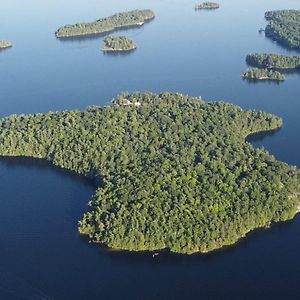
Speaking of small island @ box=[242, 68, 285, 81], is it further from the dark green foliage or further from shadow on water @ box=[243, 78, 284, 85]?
the dark green foliage

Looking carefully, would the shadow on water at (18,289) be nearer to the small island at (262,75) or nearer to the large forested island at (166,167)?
the large forested island at (166,167)

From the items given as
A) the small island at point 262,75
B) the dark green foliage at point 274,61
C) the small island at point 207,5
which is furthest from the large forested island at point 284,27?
the small island at point 262,75

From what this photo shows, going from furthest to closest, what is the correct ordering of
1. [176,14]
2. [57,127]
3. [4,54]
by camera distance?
[176,14] → [4,54] → [57,127]

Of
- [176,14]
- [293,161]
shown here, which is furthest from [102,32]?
[293,161]

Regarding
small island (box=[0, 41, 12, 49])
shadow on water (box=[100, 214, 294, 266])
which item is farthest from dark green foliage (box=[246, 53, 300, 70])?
shadow on water (box=[100, 214, 294, 266])

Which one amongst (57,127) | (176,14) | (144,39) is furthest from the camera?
(176,14)

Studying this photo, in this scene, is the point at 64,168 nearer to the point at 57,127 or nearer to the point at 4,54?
the point at 57,127

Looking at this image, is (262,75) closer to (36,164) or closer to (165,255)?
(36,164)
